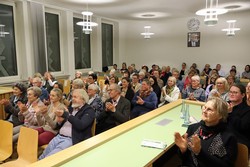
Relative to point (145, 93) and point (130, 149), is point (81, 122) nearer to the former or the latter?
point (130, 149)

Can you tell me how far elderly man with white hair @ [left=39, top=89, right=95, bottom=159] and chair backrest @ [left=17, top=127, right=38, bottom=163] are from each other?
181 mm

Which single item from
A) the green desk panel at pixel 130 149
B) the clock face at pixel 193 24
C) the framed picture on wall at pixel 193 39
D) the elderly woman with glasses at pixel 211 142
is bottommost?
the green desk panel at pixel 130 149

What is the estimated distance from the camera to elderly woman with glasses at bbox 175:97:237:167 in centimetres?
164

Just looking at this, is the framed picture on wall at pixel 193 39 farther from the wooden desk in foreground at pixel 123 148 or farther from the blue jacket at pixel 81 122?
the blue jacket at pixel 81 122

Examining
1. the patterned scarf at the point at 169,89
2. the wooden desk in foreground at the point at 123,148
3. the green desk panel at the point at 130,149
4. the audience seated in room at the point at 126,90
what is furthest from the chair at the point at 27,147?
the patterned scarf at the point at 169,89

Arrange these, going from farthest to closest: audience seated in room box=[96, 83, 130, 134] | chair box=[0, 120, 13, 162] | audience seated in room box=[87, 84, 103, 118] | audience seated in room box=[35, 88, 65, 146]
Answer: audience seated in room box=[87, 84, 103, 118] < audience seated in room box=[96, 83, 130, 134] < audience seated in room box=[35, 88, 65, 146] < chair box=[0, 120, 13, 162]

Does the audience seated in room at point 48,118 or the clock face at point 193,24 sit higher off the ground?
the clock face at point 193,24

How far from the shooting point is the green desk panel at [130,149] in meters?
1.64

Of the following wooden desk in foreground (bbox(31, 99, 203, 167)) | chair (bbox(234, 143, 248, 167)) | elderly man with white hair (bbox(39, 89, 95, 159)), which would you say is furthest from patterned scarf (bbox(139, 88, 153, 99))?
chair (bbox(234, 143, 248, 167))

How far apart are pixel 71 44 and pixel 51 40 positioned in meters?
0.74

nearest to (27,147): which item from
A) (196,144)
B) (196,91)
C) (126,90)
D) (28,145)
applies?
(28,145)

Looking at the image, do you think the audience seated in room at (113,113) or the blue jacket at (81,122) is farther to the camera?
the audience seated in room at (113,113)

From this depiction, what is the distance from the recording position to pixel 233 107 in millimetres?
2344

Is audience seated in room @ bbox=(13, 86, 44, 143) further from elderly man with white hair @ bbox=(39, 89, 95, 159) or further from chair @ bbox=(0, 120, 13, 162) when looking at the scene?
elderly man with white hair @ bbox=(39, 89, 95, 159)
